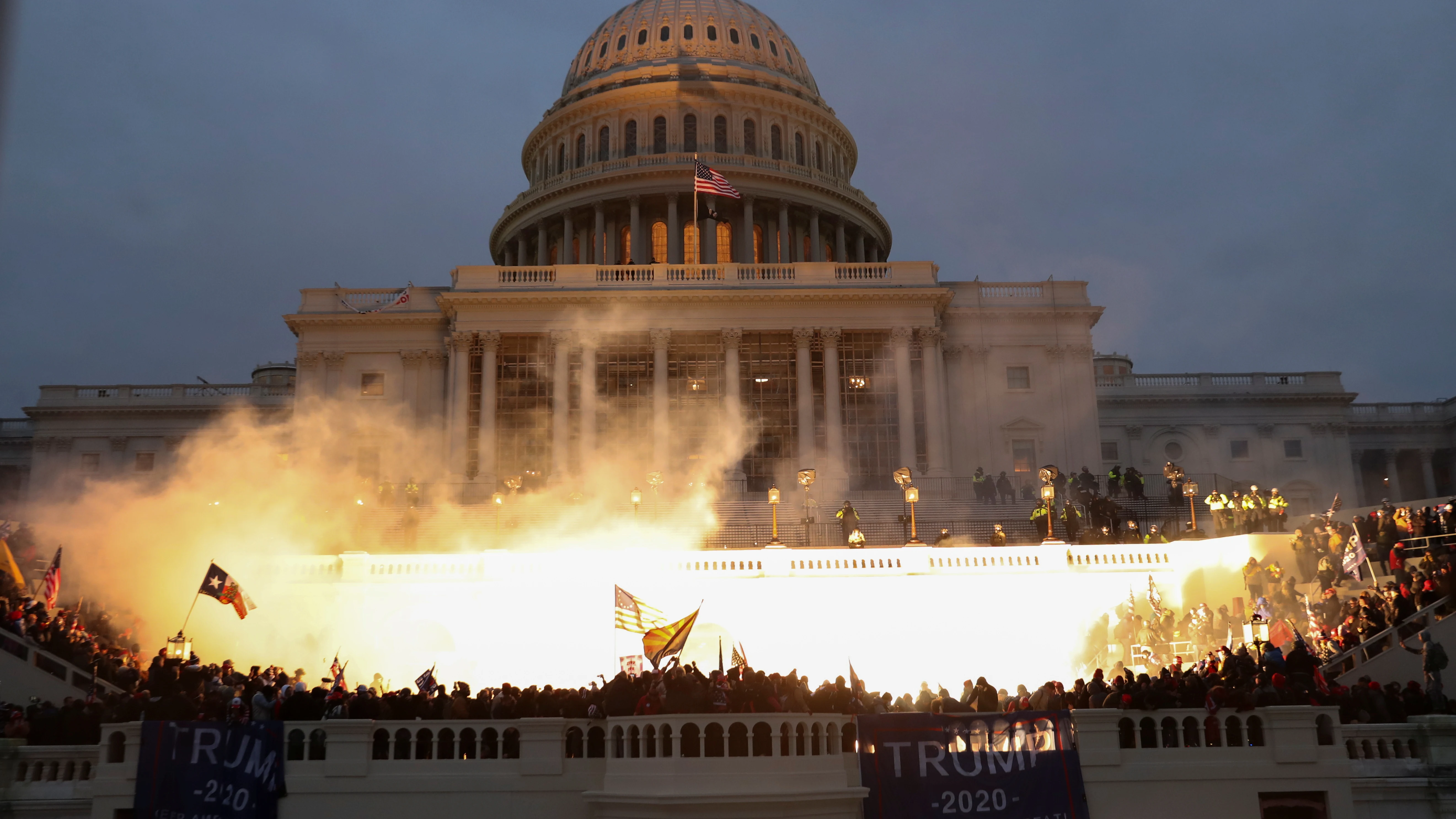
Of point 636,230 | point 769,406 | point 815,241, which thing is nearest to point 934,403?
point 769,406

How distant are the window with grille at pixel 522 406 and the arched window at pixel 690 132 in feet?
80.0

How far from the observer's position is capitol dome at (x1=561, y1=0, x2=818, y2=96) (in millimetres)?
75438

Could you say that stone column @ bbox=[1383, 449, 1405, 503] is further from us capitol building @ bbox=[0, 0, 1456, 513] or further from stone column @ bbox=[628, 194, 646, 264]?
stone column @ bbox=[628, 194, 646, 264]

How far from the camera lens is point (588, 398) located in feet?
162

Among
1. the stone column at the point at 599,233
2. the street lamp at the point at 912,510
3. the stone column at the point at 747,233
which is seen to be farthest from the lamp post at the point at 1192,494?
the stone column at the point at 599,233

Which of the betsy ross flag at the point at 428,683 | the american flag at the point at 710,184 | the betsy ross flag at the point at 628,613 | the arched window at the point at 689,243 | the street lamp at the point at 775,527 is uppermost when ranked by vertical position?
the arched window at the point at 689,243

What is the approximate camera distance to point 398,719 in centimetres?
1741

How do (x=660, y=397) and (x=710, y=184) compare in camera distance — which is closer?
(x=660, y=397)

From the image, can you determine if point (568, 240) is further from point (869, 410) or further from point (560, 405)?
point (869, 410)

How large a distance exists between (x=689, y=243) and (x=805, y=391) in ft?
68.5

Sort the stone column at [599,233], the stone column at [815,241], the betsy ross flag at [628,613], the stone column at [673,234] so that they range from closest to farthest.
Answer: the betsy ross flag at [628,613] < the stone column at [673,234] < the stone column at [599,233] < the stone column at [815,241]

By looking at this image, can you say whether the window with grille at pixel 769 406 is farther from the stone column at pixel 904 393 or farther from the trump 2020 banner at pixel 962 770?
the trump 2020 banner at pixel 962 770

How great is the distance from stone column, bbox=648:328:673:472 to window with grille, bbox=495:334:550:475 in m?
4.31

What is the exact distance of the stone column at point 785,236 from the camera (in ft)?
220
